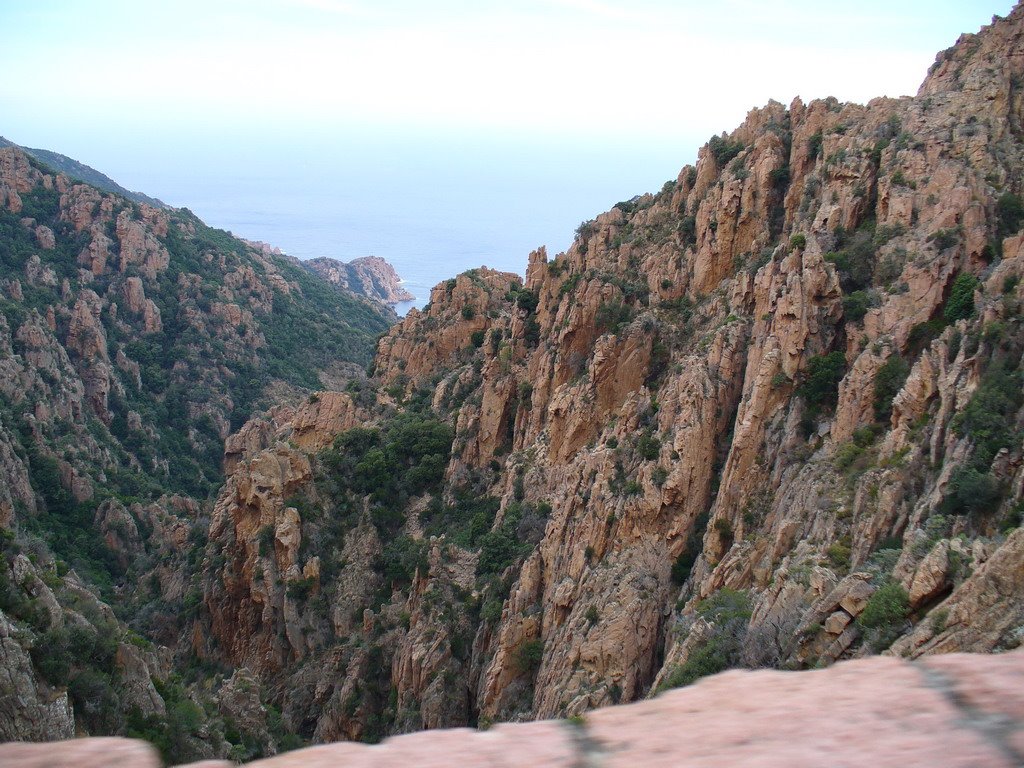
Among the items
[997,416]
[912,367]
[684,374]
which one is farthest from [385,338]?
[997,416]

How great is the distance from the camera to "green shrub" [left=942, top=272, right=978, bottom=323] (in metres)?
17.5

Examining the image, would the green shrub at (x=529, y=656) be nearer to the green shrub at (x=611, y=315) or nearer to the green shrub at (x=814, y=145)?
the green shrub at (x=611, y=315)

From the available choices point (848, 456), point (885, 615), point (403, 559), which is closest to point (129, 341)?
point (403, 559)

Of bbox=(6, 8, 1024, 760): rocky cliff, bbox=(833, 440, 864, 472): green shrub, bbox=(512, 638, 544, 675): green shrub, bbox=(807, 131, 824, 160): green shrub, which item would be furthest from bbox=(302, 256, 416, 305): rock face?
bbox=(833, 440, 864, 472): green shrub

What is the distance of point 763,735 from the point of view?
195 inches

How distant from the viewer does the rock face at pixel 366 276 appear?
10612 cm

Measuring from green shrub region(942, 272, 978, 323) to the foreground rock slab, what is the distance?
13655mm

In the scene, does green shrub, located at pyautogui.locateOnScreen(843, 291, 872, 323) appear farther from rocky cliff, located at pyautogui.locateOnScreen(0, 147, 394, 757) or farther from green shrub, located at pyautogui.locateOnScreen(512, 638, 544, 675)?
rocky cliff, located at pyautogui.locateOnScreen(0, 147, 394, 757)

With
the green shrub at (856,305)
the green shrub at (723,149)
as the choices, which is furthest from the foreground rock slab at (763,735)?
the green shrub at (723,149)

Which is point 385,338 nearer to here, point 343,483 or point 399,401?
point 399,401

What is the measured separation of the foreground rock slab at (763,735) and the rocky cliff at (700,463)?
4.43m

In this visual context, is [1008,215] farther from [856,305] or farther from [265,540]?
[265,540]

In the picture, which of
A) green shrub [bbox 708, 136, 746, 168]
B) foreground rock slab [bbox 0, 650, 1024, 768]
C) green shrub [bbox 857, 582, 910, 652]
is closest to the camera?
foreground rock slab [bbox 0, 650, 1024, 768]

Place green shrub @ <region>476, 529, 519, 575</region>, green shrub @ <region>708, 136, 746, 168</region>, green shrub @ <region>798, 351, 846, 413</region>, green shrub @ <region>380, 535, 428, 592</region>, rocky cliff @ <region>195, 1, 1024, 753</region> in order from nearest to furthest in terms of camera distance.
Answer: rocky cliff @ <region>195, 1, 1024, 753</region>
green shrub @ <region>798, 351, 846, 413</region>
green shrub @ <region>476, 529, 519, 575</region>
green shrub @ <region>380, 535, 428, 592</region>
green shrub @ <region>708, 136, 746, 168</region>
